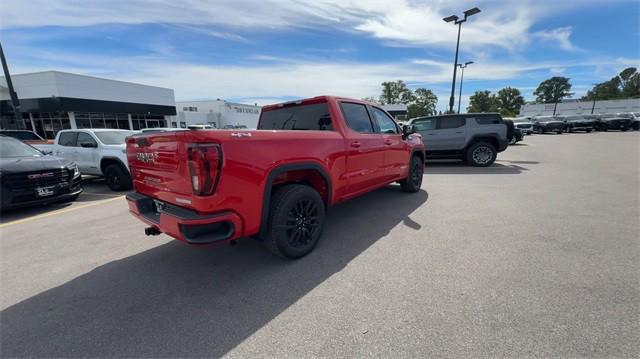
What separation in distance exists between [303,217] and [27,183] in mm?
5574

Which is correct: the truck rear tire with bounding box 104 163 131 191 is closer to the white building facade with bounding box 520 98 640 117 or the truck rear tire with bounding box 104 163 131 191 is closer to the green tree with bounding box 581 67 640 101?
the white building facade with bounding box 520 98 640 117

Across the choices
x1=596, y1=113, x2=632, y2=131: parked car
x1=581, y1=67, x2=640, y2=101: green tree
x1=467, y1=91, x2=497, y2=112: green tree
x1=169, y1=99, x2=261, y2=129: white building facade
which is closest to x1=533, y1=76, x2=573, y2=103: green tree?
x1=581, y1=67, x2=640, y2=101: green tree

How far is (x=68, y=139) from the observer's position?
7844 mm

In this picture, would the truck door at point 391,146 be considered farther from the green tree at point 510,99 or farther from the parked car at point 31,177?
the green tree at point 510,99

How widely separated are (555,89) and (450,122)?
432 feet

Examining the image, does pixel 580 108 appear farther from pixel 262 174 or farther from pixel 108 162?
pixel 108 162

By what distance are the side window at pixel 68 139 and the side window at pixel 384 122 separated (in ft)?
27.6

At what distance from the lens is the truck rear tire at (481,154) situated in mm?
9352

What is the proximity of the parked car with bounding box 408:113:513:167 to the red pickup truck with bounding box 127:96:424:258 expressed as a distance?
639cm

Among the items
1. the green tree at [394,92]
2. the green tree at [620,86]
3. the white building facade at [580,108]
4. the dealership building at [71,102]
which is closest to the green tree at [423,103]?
the green tree at [394,92]

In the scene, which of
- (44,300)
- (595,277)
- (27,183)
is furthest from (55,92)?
(595,277)

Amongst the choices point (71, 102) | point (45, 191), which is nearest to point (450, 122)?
point (45, 191)

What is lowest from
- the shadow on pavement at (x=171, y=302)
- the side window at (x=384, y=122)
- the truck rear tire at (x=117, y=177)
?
the shadow on pavement at (x=171, y=302)

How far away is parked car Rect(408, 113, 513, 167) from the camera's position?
9.23 meters
